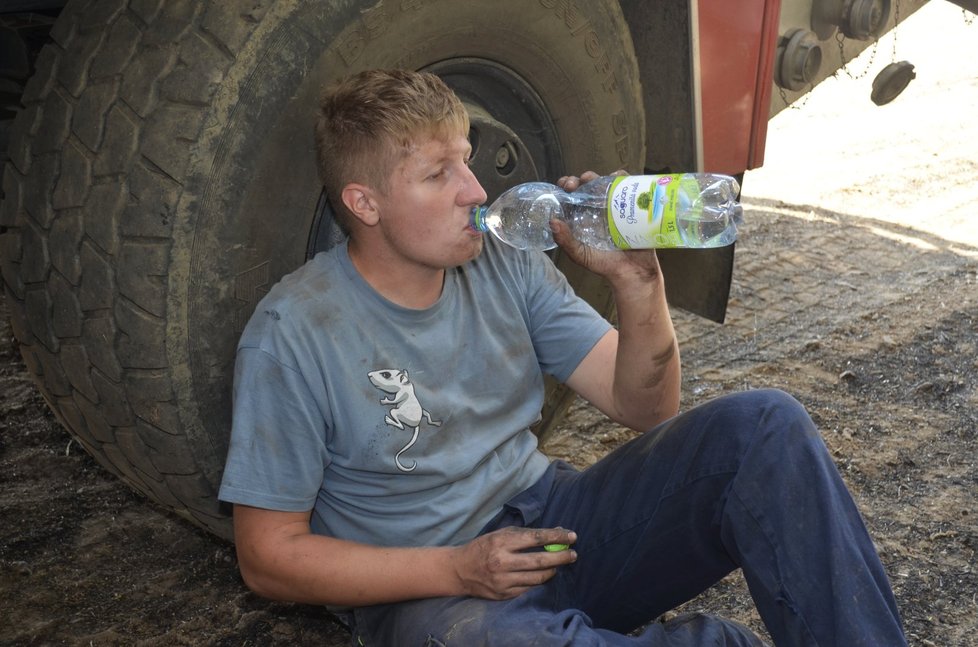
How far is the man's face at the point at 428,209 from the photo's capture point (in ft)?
6.71

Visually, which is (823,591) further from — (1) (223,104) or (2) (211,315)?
(1) (223,104)

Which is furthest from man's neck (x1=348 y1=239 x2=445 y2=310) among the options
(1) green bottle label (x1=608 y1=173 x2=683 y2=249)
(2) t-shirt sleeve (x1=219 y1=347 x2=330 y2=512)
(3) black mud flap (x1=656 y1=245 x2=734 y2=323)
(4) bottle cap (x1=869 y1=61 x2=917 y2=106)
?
(4) bottle cap (x1=869 y1=61 x2=917 y2=106)

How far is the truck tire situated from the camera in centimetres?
194

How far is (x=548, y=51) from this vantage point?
2463 mm

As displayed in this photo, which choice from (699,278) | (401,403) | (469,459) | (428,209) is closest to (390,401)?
(401,403)

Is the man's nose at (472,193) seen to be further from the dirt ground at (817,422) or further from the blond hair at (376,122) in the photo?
the dirt ground at (817,422)

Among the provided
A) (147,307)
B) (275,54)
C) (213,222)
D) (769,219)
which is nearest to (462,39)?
(275,54)

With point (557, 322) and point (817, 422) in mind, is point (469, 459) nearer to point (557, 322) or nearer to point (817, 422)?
point (557, 322)

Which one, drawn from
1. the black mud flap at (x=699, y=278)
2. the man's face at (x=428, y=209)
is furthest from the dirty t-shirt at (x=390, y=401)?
the black mud flap at (x=699, y=278)

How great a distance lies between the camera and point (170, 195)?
6.32ft

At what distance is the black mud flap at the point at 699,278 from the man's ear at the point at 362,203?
4.63ft

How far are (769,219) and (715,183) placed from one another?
10.5 ft

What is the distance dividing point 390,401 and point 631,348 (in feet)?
1.63

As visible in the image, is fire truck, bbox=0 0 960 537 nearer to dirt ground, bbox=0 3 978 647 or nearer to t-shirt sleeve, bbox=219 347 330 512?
t-shirt sleeve, bbox=219 347 330 512
